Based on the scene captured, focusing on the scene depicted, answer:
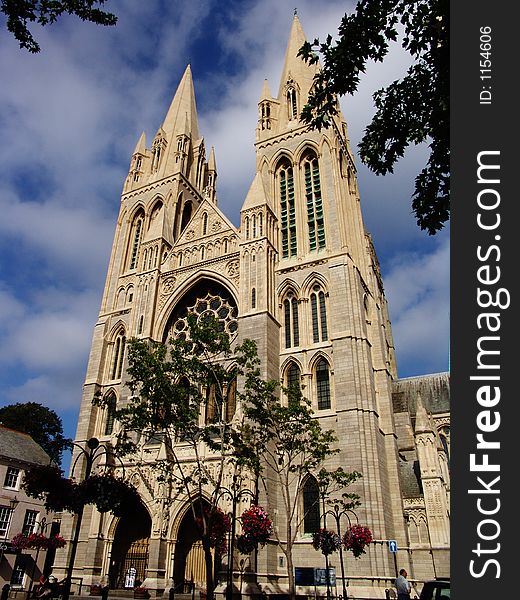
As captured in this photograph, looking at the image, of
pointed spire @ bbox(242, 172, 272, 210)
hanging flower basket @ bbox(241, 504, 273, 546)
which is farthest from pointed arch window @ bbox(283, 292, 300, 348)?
hanging flower basket @ bbox(241, 504, 273, 546)

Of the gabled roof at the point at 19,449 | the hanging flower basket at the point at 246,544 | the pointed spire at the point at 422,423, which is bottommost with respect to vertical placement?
the hanging flower basket at the point at 246,544

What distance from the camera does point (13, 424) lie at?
4900cm

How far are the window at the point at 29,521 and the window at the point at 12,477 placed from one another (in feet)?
6.57

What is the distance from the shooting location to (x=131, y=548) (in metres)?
25.1

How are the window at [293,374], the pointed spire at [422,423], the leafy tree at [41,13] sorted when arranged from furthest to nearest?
the pointed spire at [422,423], the window at [293,374], the leafy tree at [41,13]

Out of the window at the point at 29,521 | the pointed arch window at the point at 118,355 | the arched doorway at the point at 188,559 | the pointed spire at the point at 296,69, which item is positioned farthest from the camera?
the pointed spire at the point at 296,69

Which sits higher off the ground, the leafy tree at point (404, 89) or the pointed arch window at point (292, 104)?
the pointed arch window at point (292, 104)

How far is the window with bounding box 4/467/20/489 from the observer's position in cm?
3098

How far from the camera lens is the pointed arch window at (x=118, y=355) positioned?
32.0 m

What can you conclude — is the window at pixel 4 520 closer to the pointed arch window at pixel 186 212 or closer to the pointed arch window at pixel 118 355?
the pointed arch window at pixel 118 355

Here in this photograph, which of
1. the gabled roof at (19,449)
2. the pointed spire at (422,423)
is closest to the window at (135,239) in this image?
the gabled roof at (19,449)

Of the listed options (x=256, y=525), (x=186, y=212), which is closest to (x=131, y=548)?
(x=256, y=525)

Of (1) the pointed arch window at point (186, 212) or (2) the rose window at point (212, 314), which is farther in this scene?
(1) the pointed arch window at point (186, 212)

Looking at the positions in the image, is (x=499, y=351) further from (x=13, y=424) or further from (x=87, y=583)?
(x=13, y=424)
